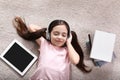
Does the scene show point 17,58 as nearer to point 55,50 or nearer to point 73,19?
point 55,50

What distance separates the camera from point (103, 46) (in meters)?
1.48

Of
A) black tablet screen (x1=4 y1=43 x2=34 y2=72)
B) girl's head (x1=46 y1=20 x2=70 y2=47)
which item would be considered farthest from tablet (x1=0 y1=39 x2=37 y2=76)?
girl's head (x1=46 y1=20 x2=70 y2=47)

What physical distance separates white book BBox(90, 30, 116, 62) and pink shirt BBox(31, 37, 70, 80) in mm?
163

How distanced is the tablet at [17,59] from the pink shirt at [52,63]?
0.09 m

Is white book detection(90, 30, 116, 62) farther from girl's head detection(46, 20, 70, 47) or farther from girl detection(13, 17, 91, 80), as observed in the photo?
girl's head detection(46, 20, 70, 47)

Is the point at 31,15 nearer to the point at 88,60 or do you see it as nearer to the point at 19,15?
the point at 19,15

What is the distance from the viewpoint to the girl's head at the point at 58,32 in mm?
1357

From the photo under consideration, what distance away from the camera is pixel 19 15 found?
4.98 feet

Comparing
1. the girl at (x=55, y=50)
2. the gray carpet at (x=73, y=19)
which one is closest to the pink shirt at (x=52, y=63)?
the girl at (x=55, y=50)

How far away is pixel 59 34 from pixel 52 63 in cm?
15

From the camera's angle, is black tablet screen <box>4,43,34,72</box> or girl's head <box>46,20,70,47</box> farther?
black tablet screen <box>4,43,34,72</box>

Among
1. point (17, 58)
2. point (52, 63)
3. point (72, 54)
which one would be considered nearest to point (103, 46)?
point (72, 54)

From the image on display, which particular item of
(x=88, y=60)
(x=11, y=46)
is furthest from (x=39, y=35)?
(x=88, y=60)

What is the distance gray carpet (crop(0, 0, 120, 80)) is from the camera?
4.91 feet
